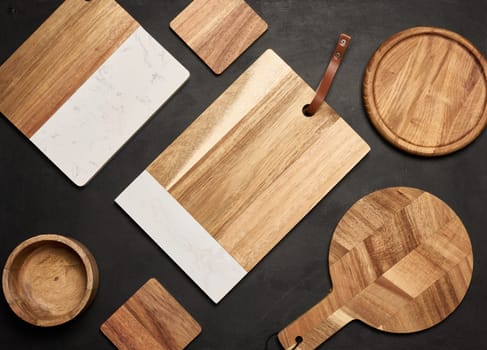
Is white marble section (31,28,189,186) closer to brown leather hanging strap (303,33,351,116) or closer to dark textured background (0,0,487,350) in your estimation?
dark textured background (0,0,487,350)

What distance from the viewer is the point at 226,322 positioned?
1.26m

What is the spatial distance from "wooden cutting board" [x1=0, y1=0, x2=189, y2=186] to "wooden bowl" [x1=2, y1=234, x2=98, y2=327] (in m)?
0.14

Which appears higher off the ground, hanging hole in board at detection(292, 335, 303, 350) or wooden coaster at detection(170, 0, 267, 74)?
wooden coaster at detection(170, 0, 267, 74)

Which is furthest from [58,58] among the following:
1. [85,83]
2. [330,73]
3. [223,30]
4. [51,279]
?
[330,73]

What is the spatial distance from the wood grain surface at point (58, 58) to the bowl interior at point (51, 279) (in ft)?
0.78

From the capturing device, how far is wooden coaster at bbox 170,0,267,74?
1275 millimetres

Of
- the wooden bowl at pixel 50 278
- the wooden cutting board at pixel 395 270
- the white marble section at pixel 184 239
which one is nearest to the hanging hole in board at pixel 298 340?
the wooden cutting board at pixel 395 270

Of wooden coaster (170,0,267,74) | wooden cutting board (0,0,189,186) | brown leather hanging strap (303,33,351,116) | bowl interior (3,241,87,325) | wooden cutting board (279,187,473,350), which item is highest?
wooden cutting board (0,0,189,186)

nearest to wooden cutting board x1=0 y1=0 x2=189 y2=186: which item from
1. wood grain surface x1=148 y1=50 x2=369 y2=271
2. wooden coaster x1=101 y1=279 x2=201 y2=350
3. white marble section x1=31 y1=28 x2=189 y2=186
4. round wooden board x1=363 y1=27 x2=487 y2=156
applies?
white marble section x1=31 y1=28 x2=189 y2=186

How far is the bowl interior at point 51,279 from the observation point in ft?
4.03

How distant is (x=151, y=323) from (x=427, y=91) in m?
0.69

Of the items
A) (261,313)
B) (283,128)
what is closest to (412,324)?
(261,313)

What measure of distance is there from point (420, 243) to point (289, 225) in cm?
25

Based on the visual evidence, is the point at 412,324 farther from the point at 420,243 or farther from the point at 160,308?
→ the point at 160,308
